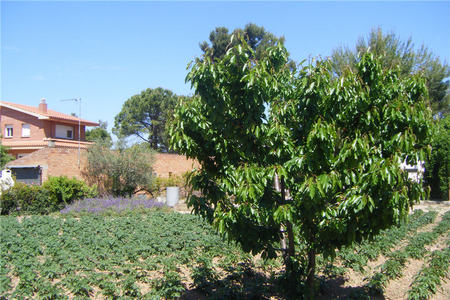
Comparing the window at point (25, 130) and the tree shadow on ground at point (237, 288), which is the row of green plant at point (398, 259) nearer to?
the tree shadow on ground at point (237, 288)

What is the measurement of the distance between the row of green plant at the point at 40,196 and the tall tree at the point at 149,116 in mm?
22999

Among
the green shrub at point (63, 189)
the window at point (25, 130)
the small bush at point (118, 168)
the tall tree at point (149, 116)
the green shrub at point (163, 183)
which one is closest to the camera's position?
the green shrub at point (63, 189)

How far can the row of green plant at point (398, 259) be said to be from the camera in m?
6.70

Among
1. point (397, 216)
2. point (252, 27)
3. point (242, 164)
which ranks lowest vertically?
point (397, 216)

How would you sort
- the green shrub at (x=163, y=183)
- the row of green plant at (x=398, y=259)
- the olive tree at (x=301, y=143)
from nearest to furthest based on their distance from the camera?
the olive tree at (x=301, y=143) < the row of green plant at (x=398, y=259) < the green shrub at (x=163, y=183)

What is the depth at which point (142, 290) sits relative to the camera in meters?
6.37

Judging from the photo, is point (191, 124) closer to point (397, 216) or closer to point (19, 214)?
point (397, 216)

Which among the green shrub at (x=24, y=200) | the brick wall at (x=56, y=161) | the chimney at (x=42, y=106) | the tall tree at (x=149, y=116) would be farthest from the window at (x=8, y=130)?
the green shrub at (x=24, y=200)

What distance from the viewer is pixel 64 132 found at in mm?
32312

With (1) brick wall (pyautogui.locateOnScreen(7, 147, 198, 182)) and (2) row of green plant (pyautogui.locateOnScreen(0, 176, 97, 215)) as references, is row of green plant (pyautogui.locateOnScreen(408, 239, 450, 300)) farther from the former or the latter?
(2) row of green plant (pyautogui.locateOnScreen(0, 176, 97, 215))

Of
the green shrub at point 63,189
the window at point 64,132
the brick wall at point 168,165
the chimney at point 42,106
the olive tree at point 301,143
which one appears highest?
the chimney at point 42,106

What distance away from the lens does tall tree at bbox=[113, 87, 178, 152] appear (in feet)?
130

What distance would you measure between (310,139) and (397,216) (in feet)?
4.01

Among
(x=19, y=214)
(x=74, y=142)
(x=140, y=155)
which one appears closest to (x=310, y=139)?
(x=19, y=214)
